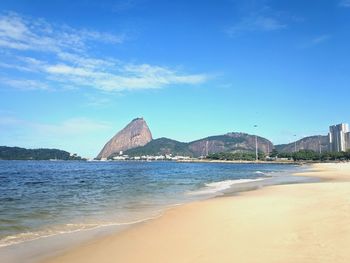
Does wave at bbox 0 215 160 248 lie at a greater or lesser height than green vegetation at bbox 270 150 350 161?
lesser

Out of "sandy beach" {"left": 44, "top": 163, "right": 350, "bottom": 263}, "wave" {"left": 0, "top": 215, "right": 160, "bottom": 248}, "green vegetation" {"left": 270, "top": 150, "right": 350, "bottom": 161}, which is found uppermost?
"green vegetation" {"left": 270, "top": 150, "right": 350, "bottom": 161}

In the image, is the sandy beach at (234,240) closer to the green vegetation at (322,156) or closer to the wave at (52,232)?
the wave at (52,232)

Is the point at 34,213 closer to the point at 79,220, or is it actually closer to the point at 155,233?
the point at 79,220

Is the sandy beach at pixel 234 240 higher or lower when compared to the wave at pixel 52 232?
higher

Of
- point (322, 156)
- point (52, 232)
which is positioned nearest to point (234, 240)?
point (52, 232)

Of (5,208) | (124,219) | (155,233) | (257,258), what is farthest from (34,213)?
(257,258)

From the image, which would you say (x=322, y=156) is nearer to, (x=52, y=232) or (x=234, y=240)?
(x=52, y=232)

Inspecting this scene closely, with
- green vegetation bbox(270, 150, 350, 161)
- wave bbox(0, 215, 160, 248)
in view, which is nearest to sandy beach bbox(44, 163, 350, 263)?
wave bbox(0, 215, 160, 248)

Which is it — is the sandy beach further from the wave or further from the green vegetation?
the green vegetation

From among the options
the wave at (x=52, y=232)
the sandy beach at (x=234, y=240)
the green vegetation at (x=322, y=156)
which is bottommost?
the wave at (x=52, y=232)

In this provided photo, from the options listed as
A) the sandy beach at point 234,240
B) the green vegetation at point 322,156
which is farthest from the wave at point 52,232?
the green vegetation at point 322,156

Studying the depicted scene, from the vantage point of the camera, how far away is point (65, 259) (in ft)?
25.8

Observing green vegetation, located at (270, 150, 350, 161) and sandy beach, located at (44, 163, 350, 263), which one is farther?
green vegetation, located at (270, 150, 350, 161)

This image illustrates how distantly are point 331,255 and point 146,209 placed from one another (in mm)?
10657
